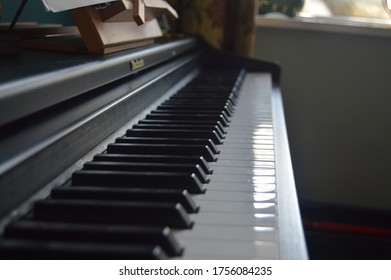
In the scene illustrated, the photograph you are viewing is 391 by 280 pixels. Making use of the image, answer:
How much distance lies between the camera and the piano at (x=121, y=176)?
593 mm

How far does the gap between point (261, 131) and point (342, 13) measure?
6.33 ft

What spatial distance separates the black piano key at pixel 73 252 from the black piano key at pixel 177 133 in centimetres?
54

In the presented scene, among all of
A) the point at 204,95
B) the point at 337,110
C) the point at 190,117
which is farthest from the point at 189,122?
the point at 337,110

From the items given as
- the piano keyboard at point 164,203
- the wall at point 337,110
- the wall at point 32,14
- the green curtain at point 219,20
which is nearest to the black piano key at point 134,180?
the piano keyboard at point 164,203

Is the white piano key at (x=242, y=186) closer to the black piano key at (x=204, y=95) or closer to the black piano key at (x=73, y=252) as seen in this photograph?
the black piano key at (x=73, y=252)

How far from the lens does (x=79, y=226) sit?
0.61 metres

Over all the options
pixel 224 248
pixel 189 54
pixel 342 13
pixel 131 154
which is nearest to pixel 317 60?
pixel 342 13

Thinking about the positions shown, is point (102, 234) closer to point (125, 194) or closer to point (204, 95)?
point (125, 194)

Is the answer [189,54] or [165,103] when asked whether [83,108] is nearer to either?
[165,103]

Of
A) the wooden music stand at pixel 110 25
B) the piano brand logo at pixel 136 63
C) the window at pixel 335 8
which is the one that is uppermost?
the window at pixel 335 8

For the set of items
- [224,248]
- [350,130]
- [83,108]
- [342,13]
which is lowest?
[350,130]

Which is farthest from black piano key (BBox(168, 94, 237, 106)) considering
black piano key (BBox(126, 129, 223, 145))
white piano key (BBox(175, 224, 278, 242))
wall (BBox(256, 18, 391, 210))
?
wall (BBox(256, 18, 391, 210))

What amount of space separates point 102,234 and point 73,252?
0.15 feet

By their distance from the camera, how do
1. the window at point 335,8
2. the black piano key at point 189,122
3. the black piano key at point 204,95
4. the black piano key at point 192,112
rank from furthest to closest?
the window at point 335,8, the black piano key at point 204,95, the black piano key at point 192,112, the black piano key at point 189,122
